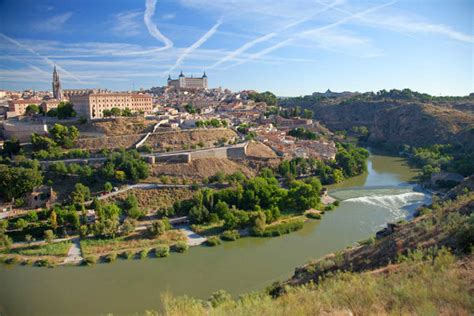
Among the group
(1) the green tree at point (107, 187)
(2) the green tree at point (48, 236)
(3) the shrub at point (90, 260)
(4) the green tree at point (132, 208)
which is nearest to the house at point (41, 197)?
(1) the green tree at point (107, 187)

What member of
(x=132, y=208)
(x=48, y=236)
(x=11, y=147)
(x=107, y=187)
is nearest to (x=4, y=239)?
(x=48, y=236)

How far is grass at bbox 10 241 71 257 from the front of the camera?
8.18m

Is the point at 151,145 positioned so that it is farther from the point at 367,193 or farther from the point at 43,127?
the point at 367,193

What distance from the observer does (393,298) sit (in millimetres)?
2750

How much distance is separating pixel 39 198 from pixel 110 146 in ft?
13.4

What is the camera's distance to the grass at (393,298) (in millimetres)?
2512

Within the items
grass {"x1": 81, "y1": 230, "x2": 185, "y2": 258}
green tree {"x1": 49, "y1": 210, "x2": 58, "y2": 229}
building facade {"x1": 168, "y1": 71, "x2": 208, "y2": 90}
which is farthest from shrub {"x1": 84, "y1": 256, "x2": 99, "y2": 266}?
building facade {"x1": 168, "y1": 71, "x2": 208, "y2": 90}

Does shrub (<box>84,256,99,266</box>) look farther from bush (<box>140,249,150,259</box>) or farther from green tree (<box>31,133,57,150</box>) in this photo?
green tree (<box>31,133,57,150</box>)

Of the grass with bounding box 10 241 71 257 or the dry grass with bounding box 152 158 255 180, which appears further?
the dry grass with bounding box 152 158 255 180

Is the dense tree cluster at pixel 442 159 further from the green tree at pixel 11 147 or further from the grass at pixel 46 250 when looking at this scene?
the green tree at pixel 11 147

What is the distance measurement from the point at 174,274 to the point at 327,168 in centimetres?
950

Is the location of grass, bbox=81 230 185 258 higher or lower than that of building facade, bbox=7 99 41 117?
lower

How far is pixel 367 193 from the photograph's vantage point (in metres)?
13.2

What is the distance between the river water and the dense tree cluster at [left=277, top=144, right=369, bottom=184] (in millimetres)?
4006
